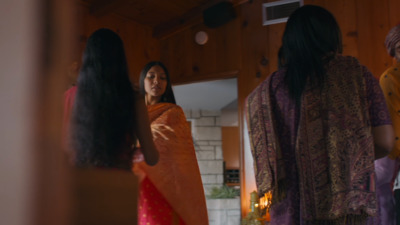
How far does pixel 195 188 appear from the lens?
7.38 feet

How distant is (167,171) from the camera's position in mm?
2156

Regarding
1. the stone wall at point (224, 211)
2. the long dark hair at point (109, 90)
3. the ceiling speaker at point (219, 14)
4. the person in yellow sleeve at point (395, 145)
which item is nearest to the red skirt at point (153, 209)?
the long dark hair at point (109, 90)

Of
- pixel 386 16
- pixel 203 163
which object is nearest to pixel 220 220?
pixel 203 163

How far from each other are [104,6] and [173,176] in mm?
2650

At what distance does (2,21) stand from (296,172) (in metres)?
1.08

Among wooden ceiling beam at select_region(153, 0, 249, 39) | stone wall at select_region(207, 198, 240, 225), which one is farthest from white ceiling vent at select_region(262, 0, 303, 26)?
stone wall at select_region(207, 198, 240, 225)

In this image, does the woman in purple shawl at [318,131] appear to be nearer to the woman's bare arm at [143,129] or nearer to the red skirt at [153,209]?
the woman's bare arm at [143,129]

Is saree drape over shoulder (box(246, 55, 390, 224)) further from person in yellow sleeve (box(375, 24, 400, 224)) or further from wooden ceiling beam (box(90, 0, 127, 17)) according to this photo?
wooden ceiling beam (box(90, 0, 127, 17))

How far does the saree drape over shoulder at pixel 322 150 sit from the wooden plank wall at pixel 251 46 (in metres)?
3.05

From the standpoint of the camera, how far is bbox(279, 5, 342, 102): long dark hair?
1250mm

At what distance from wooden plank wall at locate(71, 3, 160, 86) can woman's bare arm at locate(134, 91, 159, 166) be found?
3.18m

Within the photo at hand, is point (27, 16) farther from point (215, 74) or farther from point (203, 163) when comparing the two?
point (203, 163)

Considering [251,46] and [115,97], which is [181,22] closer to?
[251,46]

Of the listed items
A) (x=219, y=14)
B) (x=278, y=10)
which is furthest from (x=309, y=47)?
(x=219, y=14)
